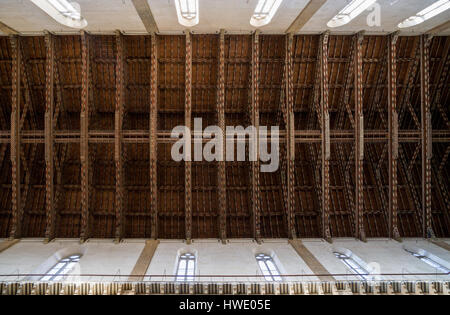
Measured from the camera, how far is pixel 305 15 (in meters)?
15.9

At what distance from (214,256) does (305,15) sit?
1408cm

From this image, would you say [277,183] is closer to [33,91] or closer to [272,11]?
[272,11]

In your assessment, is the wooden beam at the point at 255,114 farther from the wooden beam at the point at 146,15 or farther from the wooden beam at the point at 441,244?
the wooden beam at the point at 441,244

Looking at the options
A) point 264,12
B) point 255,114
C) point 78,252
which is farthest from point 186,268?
point 264,12

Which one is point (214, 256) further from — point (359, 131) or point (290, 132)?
point (359, 131)

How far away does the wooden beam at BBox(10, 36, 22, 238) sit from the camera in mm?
18359

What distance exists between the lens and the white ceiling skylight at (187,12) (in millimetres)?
15366

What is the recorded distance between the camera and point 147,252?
1717 centimetres

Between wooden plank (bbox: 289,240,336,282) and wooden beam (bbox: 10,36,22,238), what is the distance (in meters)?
17.3

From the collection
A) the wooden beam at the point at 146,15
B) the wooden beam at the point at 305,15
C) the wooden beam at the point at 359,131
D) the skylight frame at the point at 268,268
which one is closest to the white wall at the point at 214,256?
the skylight frame at the point at 268,268

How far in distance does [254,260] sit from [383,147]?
12409 millimetres

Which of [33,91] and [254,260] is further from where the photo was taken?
[33,91]

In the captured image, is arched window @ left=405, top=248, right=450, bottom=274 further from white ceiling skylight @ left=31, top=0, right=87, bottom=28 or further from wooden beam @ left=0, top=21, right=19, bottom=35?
wooden beam @ left=0, top=21, right=19, bottom=35
